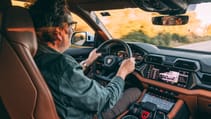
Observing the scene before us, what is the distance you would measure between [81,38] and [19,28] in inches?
96.7

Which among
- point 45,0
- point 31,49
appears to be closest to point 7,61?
point 31,49

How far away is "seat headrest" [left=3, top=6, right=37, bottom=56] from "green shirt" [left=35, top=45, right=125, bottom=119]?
16 centimetres

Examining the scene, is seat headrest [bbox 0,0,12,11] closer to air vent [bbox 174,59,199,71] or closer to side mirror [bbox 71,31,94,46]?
air vent [bbox 174,59,199,71]

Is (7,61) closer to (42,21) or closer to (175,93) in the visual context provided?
(42,21)

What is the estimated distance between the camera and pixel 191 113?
3264 mm

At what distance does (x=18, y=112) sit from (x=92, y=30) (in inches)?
101

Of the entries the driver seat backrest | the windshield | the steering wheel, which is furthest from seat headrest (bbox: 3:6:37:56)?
the windshield

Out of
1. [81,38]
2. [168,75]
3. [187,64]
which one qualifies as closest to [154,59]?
[168,75]

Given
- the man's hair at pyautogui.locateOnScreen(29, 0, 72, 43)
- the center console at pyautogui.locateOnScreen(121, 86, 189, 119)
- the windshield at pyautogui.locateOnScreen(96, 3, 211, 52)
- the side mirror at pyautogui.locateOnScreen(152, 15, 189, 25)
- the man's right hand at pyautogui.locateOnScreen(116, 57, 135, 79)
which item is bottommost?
the center console at pyautogui.locateOnScreen(121, 86, 189, 119)

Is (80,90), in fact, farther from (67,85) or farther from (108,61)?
(108,61)

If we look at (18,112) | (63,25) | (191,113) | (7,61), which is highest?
(63,25)

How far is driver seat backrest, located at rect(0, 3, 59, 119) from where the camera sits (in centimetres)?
190

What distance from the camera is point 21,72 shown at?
1.93 metres

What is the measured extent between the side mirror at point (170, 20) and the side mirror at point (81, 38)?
1.34m
